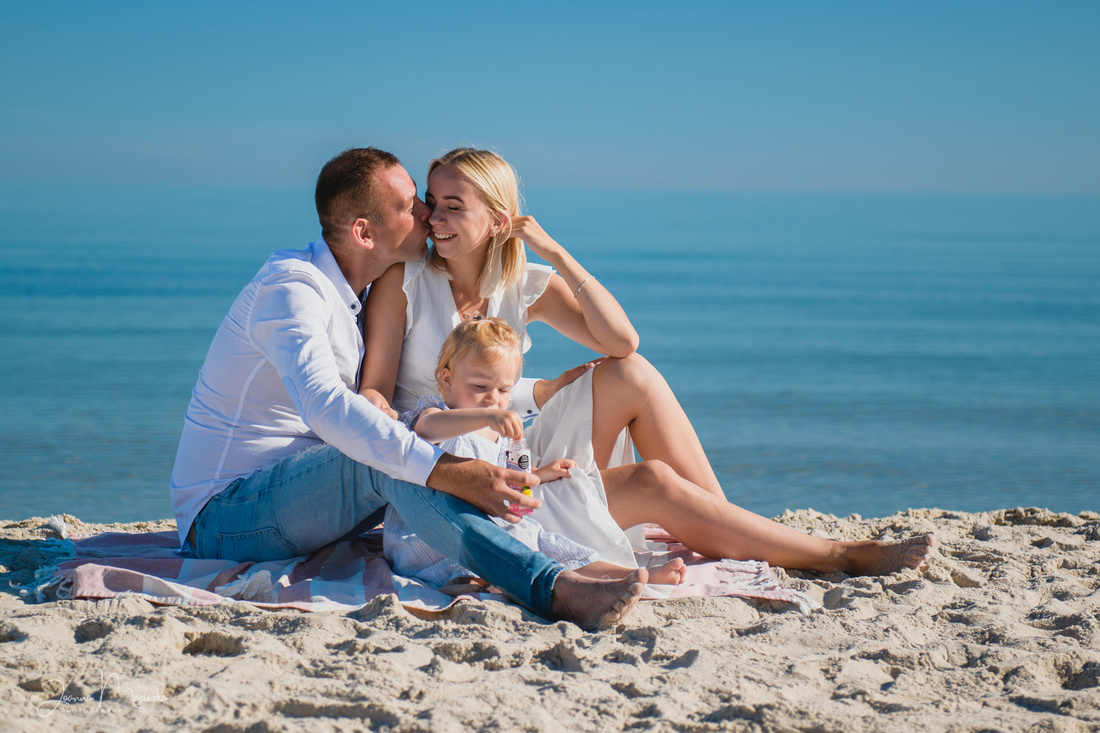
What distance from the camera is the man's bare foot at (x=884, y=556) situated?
140 inches

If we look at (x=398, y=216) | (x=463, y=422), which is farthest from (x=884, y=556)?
(x=398, y=216)

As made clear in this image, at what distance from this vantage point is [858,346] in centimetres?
1471

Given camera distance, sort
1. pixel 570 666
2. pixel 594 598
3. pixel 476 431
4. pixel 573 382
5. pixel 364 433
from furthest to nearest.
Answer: pixel 573 382, pixel 476 431, pixel 364 433, pixel 594 598, pixel 570 666

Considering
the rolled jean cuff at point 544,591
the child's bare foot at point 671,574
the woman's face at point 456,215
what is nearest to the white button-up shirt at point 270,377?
the woman's face at point 456,215

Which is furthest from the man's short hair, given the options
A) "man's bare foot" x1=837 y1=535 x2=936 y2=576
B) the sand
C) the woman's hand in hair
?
"man's bare foot" x1=837 y1=535 x2=936 y2=576

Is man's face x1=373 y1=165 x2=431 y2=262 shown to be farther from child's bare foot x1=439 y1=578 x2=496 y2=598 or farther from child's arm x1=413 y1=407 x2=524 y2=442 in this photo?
child's bare foot x1=439 y1=578 x2=496 y2=598

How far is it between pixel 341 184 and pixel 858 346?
40.8 ft

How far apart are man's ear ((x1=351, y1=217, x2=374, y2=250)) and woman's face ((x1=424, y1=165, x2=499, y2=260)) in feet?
0.95

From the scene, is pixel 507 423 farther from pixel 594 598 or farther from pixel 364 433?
pixel 594 598

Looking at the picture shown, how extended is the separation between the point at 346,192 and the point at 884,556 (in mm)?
2589

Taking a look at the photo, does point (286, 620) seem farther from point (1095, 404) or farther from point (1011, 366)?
point (1011, 366)

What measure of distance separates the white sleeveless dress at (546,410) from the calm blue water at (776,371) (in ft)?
1.34

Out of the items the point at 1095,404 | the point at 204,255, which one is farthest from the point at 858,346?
the point at 204,255

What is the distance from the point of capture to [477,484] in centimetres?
294
